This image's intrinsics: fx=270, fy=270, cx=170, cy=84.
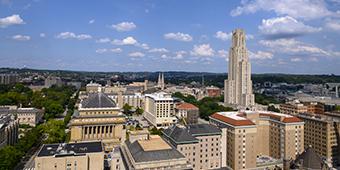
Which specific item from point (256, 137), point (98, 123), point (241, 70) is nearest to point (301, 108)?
point (256, 137)

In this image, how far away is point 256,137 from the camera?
61094 millimetres

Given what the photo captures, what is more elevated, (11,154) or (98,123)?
(98,123)

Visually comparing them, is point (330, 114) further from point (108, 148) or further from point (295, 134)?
point (108, 148)

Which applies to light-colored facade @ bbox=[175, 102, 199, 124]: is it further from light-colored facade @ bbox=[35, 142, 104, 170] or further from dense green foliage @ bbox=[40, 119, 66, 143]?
light-colored facade @ bbox=[35, 142, 104, 170]

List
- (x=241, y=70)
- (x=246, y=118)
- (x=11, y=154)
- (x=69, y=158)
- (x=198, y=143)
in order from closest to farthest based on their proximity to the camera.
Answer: (x=69, y=158) → (x=11, y=154) → (x=198, y=143) → (x=246, y=118) → (x=241, y=70)

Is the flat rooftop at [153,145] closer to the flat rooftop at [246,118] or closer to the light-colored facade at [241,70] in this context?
the flat rooftop at [246,118]

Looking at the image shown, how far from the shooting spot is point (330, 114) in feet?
228

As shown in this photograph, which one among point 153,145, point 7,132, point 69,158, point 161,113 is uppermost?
point 153,145

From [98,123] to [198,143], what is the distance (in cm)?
2735

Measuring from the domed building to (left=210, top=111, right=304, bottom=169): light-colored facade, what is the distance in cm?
2475

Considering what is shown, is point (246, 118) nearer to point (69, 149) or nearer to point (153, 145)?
point (153, 145)

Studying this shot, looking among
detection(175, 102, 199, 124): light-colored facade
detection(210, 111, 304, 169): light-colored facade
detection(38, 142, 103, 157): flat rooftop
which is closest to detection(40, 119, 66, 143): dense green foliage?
detection(38, 142, 103, 157): flat rooftop

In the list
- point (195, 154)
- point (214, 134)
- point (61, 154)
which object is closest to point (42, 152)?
point (61, 154)

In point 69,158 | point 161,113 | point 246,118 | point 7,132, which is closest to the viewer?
point 69,158
